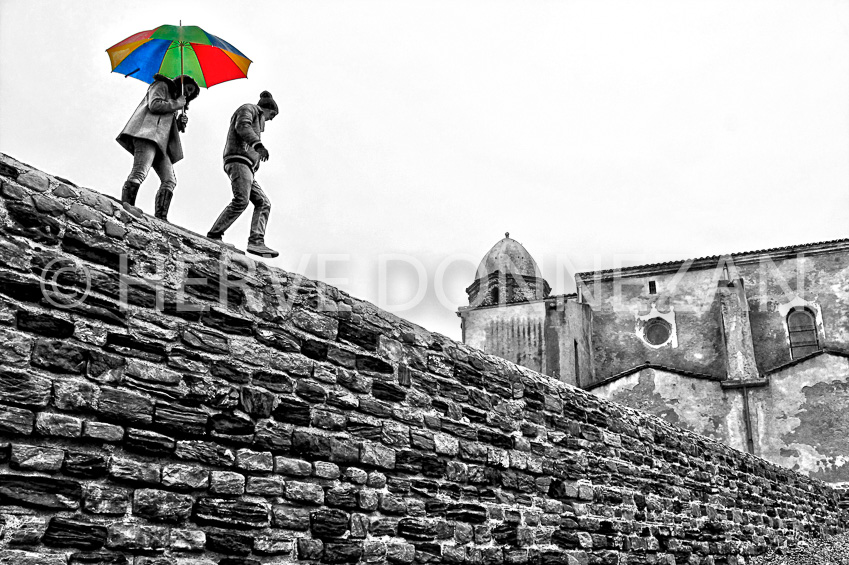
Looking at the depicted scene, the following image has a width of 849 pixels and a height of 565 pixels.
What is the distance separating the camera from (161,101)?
5.08 meters

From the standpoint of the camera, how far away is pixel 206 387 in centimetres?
380

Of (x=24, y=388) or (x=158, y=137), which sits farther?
(x=158, y=137)

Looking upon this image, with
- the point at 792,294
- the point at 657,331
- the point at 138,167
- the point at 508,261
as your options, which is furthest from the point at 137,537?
the point at 508,261

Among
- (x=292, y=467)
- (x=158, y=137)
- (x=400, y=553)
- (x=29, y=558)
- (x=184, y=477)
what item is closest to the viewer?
(x=29, y=558)

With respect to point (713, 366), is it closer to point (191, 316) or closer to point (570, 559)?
point (570, 559)

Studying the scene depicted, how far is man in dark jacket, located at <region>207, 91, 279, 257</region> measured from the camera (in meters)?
5.46

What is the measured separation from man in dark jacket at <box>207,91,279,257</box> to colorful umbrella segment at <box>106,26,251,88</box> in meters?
0.53

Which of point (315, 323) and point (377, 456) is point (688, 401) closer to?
point (377, 456)

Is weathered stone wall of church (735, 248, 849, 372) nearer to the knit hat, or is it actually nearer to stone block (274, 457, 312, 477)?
the knit hat

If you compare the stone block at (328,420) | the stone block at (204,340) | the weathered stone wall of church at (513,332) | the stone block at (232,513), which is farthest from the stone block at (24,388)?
the weathered stone wall of church at (513,332)

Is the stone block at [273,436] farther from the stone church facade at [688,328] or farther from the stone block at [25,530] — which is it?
the stone church facade at [688,328]

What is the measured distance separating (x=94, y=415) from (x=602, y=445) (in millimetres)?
4819

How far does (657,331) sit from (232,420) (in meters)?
20.8

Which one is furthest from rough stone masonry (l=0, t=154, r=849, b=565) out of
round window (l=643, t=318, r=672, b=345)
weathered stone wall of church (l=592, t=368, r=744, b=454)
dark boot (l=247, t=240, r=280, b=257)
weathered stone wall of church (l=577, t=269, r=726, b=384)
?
round window (l=643, t=318, r=672, b=345)
